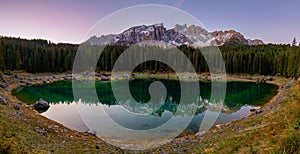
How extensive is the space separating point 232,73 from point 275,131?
298ft

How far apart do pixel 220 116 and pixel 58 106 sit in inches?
953

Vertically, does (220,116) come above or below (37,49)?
below

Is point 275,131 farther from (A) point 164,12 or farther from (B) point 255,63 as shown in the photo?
(B) point 255,63

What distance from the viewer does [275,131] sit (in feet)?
37.2

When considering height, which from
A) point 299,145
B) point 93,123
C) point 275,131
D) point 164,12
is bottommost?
point 93,123

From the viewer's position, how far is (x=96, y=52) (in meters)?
103

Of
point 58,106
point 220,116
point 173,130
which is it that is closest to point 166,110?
point 220,116

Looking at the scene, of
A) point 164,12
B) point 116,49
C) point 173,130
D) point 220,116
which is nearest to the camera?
point 164,12

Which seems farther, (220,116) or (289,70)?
(289,70)

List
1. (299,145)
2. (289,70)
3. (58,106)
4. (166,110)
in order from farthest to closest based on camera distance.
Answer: (289,70), (58,106), (166,110), (299,145)

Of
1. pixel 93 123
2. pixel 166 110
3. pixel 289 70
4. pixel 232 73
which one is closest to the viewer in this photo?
pixel 93 123

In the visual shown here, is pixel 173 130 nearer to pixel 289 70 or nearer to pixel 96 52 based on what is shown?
pixel 289 70

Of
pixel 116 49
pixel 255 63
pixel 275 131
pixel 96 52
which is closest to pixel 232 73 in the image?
pixel 255 63

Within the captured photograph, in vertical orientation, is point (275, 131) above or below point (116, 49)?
below
